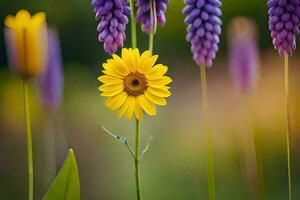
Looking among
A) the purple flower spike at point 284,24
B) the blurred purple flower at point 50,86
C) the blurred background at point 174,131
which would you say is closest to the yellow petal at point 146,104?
the purple flower spike at point 284,24

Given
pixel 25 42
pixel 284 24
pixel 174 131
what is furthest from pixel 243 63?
pixel 174 131

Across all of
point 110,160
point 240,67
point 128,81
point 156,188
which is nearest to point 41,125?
point 110,160

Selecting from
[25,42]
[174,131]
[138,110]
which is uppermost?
[25,42]

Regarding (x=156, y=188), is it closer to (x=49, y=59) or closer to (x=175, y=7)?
(x=49, y=59)

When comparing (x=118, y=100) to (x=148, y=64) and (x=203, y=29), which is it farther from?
(x=203, y=29)

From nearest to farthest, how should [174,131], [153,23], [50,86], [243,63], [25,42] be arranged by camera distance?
[153,23] < [25,42] < [243,63] < [50,86] < [174,131]
